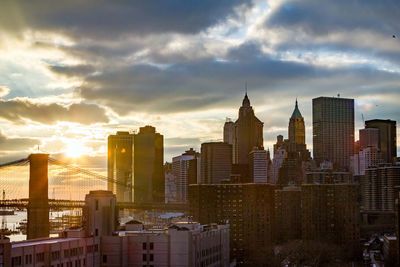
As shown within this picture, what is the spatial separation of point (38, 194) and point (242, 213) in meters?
28.2

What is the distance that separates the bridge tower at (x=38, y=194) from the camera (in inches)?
2640

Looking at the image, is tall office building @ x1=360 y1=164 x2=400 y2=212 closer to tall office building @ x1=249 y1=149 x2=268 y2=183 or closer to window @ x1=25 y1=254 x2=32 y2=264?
tall office building @ x1=249 y1=149 x2=268 y2=183

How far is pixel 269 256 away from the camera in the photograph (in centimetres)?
7069

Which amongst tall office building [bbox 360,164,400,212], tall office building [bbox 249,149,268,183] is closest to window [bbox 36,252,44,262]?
tall office building [bbox 360,164,400,212]

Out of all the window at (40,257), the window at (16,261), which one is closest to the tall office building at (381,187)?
the window at (40,257)

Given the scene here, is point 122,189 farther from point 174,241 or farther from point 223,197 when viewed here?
point 174,241

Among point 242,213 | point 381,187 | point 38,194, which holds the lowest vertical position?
point 242,213

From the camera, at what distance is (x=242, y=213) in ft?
279

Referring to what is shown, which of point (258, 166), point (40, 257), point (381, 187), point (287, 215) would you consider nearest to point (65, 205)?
point (287, 215)

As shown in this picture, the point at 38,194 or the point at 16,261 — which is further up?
the point at 38,194

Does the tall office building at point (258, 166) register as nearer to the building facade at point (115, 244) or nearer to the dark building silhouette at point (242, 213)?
the dark building silhouette at point (242, 213)

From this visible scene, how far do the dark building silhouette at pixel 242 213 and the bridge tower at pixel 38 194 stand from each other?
23.1 metres

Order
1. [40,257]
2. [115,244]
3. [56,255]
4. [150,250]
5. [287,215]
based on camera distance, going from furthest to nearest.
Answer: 1. [287,215]
2. [150,250]
3. [115,244]
4. [56,255]
5. [40,257]

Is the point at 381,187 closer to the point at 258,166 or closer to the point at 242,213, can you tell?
the point at 258,166
